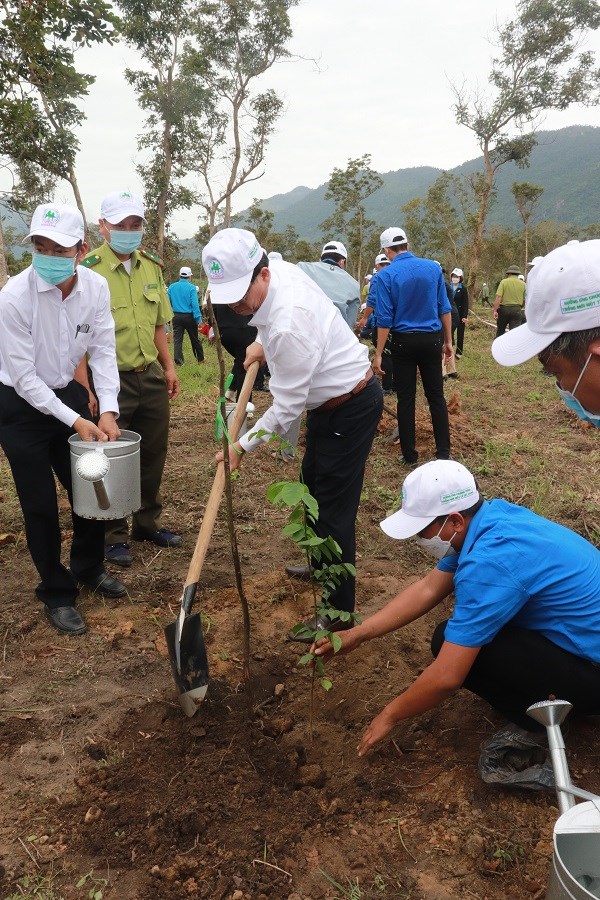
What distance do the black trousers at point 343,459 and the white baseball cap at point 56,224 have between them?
1.21 meters

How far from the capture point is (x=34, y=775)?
6.96 ft

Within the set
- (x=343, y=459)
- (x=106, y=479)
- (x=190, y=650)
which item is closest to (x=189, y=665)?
(x=190, y=650)

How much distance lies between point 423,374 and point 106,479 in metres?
3.06

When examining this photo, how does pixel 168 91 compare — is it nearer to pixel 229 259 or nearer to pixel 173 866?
pixel 229 259

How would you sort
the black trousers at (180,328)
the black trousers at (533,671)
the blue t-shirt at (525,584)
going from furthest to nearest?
the black trousers at (180,328), the black trousers at (533,671), the blue t-shirt at (525,584)

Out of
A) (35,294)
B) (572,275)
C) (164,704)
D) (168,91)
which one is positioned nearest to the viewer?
(572,275)

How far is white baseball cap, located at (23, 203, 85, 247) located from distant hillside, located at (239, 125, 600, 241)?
227 feet

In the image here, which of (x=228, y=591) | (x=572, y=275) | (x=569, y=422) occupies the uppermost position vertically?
(x=572, y=275)

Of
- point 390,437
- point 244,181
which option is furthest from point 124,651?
point 244,181

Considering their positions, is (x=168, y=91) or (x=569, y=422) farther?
(x=168, y=91)

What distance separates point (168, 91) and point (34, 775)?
2039 cm

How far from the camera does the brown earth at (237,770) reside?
5.81 feet

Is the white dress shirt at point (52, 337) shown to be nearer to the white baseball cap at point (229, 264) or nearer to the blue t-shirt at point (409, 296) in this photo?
the white baseball cap at point (229, 264)

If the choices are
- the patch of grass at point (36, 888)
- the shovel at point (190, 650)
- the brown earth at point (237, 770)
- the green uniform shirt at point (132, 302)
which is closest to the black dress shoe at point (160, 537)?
the brown earth at point (237, 770)
